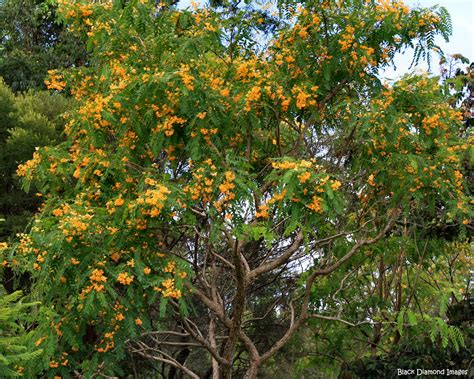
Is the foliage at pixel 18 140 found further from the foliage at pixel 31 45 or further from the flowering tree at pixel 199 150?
the flowering tree at pixel 199 150

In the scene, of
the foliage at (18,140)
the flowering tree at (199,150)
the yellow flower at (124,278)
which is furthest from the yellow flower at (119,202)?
the foliage at (18,140)

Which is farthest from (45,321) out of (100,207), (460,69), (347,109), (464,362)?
(460,69)

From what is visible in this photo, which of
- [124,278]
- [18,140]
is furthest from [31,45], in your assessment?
[124,278]

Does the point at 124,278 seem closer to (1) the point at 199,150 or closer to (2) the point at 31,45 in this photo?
(1) the point at 199,150

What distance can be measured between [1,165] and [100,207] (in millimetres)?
6981

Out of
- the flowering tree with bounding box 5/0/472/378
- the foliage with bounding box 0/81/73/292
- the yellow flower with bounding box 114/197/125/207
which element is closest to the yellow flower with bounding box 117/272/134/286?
the flowering tree with bounding box 5/0/472/378

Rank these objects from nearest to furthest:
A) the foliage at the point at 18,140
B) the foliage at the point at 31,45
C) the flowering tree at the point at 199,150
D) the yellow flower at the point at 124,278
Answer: the yellow flower at the point at 124,278, the flowering tree at the point at 199,150, the foliage at the point at 18,140, the foliage at the point at 31,45

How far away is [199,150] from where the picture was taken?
19.2 ft

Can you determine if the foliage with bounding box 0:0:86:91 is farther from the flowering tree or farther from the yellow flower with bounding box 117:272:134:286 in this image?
the yellow flower with bounding box 117:272:134:286

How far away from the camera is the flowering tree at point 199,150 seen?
219 inches

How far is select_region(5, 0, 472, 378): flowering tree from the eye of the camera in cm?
557

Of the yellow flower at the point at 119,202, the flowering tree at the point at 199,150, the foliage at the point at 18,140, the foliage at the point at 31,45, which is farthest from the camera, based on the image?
the foliage at the point at 31,45

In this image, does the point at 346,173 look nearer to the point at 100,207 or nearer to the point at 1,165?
the point at 100,207

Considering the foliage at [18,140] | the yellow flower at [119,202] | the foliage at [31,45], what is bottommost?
the yellow flower at [119,202]
